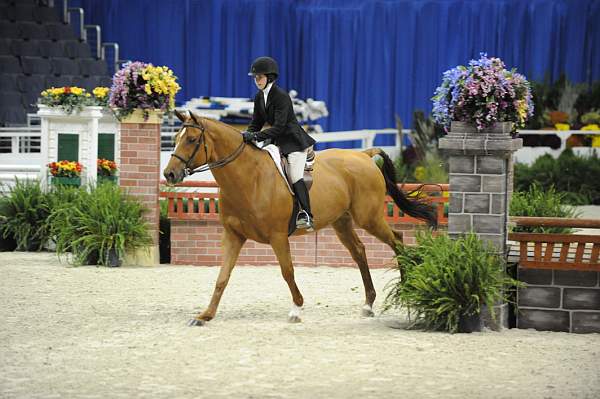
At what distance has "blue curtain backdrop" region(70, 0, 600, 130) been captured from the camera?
21391mm

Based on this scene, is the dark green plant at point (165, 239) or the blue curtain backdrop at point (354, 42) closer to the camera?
the dark green plant at point (165, 239)

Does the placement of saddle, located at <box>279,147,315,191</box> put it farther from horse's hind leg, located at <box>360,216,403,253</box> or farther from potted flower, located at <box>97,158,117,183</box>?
potted flower, located at <box>97,158,117,183</box>

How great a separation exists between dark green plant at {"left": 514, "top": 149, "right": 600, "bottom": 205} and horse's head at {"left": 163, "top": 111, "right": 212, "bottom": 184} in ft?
36.0

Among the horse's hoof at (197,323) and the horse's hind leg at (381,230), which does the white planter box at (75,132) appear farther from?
the horse's hoof at (197,323)

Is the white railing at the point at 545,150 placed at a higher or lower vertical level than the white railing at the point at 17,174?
higher

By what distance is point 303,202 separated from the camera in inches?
315

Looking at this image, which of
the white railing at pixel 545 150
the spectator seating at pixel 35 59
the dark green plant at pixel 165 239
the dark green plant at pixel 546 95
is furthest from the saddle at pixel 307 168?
the dark green plant at pixel 546 95

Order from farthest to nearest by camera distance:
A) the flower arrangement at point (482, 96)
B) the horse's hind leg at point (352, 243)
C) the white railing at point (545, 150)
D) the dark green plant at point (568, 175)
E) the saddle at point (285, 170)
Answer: the white railing at point (545, 150) < the dark green plant at point (568, 175) < the horse's hind leg at point (352, 243) < the saddle at point (285, 170) < the flower arrangement at point (482, 96)

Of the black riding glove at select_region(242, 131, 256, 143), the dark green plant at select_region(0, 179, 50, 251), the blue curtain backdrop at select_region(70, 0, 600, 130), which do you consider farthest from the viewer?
the blue curtain backdrop at select_region(70, 0, 600, 130)

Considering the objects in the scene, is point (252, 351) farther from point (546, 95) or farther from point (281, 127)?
point (546, 95)

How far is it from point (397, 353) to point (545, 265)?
1.59 metres

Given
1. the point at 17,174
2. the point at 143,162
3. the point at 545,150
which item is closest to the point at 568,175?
the point at 545,150

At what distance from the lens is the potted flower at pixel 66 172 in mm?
12343

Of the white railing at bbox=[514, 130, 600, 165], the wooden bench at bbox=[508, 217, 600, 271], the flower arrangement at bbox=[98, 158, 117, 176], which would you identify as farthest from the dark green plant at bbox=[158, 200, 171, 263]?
the white railing at bbox=[514, 130, 600, 165]
